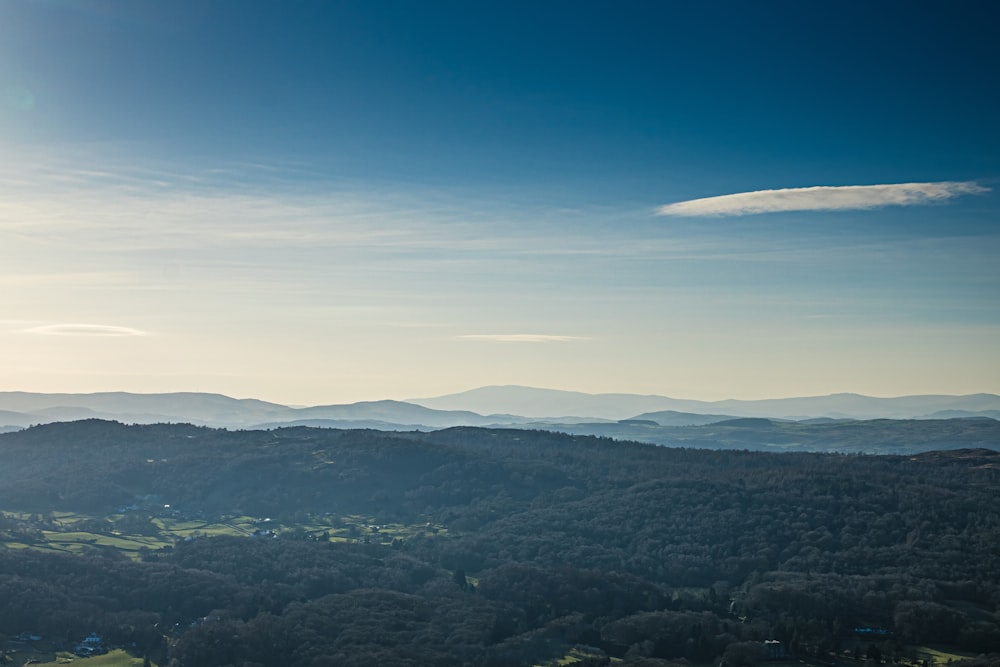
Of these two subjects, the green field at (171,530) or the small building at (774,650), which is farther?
the green field at (171,530)

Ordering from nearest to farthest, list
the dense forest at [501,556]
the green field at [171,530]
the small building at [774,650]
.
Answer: the small building at [774,650]
the dense forest at [501,556]
the green field at [171,530]

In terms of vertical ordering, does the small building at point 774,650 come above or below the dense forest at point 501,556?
below

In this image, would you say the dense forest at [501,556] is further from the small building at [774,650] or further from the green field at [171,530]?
the green field at [171,530]

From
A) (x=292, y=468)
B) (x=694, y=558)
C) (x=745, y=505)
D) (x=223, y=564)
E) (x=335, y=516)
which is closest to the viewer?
(x=223, y=564)

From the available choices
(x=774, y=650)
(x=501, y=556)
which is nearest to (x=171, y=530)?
(x=501, y=556)

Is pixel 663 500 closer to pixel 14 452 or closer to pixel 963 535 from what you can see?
pixel 963 535

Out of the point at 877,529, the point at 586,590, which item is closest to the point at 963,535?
the point at 877,529

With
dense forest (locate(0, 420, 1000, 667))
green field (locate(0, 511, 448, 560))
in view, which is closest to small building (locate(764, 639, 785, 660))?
dense forest (locate(0, 420, 1000, 667))

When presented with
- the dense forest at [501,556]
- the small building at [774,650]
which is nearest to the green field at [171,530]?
the dense forest at [501,556]
